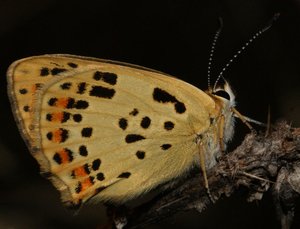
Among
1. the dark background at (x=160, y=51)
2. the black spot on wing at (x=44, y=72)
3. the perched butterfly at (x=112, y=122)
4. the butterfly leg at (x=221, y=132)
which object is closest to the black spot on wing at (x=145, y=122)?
the perched butterfly at (x=112, y=122)

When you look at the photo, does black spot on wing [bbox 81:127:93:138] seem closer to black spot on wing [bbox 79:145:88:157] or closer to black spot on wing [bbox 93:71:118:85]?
black spot on wing [bbox 79:145:88:157]

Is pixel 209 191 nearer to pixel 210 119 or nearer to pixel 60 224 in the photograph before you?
pixel 210 119

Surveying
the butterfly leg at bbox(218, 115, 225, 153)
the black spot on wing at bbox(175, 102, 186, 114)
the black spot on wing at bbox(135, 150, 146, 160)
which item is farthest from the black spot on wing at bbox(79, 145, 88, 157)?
the butterfly leg at bbox(218, 115, 225, 153)

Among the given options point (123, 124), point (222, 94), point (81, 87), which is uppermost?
point (222, 94)

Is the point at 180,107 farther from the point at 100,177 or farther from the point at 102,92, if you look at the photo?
the point at 100,177

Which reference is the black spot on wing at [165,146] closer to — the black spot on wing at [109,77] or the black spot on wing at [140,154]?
the black spot on wing at [140,154]

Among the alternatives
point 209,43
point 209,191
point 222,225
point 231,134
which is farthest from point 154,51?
point 209,191

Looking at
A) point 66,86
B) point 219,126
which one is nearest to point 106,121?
point 66,86
